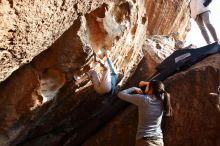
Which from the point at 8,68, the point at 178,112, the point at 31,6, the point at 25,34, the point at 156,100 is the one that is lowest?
the point at 178,112

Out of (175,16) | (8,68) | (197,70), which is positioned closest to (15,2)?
(8,68)

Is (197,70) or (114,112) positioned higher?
(197,70)

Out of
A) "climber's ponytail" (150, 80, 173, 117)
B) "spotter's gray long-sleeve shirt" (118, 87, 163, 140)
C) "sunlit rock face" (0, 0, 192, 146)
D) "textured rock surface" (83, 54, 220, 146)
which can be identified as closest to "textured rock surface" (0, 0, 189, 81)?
"sunlit rock face" (0, 0, 192, 146)

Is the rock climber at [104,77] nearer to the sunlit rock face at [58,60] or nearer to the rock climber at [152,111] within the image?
the sunlit rock face at [58,60]

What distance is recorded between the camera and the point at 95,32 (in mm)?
5852

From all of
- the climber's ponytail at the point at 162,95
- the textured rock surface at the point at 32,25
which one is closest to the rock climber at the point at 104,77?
the textured rock surface at the point at 32,25

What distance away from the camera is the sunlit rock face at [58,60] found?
446cm

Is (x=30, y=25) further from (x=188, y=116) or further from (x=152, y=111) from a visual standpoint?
(x=188, y=116)

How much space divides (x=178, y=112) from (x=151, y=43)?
3.00 meters

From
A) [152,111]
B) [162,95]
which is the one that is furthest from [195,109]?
[152,111]

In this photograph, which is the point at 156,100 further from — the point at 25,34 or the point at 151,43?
the point at 151,43

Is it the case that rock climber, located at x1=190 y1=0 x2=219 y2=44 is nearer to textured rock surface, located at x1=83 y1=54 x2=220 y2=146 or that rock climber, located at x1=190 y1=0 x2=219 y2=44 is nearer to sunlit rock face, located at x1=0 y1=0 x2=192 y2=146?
sunlit rock face, located at x1=0 y1=0 x2=192 y2=146

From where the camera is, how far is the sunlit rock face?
4.46 meters

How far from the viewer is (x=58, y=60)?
552cm
